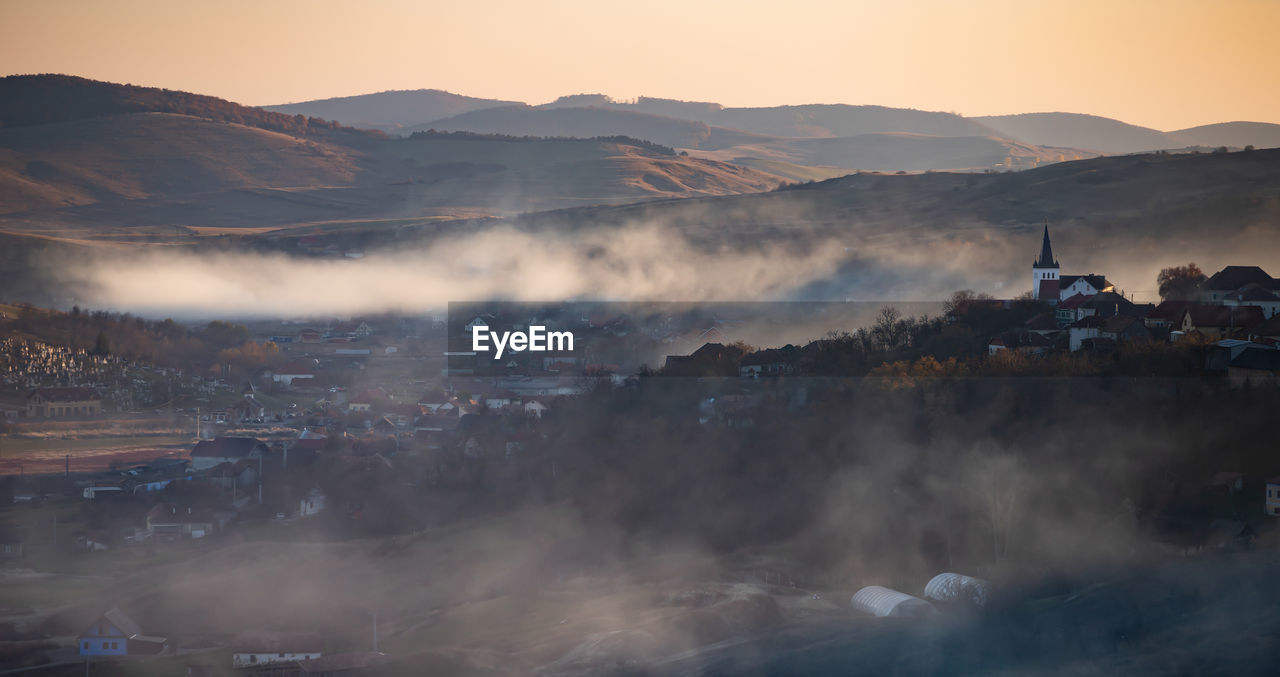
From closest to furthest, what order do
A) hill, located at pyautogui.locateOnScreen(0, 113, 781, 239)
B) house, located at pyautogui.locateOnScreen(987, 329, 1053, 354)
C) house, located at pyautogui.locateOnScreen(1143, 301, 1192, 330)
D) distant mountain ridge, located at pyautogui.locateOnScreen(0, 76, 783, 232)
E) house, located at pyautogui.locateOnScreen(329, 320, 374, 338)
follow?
1. house, located at pyautogui.locateOnScreen(1143, 301, 1192, 330)
2. house, located at pyautogui.locateOnScreen(987, 329, 1053, 354)
3. house, located at pyautogui.locateOnScreen(329, 320, 374, 338)
4. hill, located at pyautogui.locateOnScreen(0, 113, 781, 239)
5. distant mountain ridge, located at pyautogui.locateOnScreen(0, 76, 783, 232)

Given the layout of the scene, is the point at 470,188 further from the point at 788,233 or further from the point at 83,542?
the point at 83,542

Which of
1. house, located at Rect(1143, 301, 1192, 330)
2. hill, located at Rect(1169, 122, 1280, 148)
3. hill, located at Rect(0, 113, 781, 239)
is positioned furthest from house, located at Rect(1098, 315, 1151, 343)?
hill, located at Rect(1169, 122, 1280, 148)

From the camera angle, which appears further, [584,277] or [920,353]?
[584,277]

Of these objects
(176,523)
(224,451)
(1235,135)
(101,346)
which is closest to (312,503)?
(176,523)

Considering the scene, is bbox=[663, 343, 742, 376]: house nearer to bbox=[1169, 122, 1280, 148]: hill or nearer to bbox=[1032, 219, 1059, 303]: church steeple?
bbox=[1032, 219, 1059, 303]: church steeple

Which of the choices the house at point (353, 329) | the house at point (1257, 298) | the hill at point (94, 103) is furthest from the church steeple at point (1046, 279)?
the hill at point (94, 103)

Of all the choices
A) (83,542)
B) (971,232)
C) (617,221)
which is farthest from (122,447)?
(617,221)
